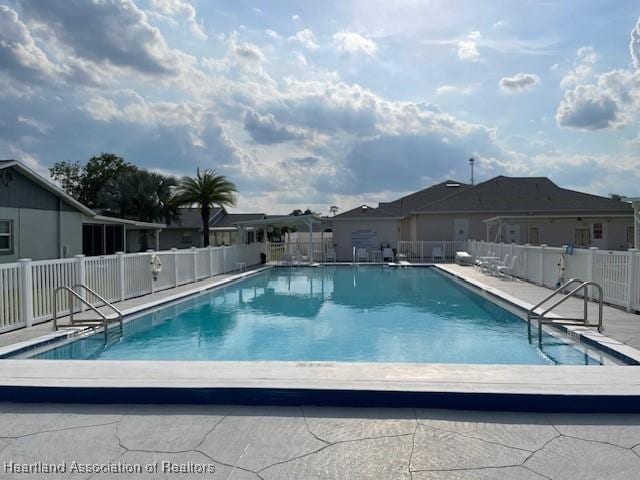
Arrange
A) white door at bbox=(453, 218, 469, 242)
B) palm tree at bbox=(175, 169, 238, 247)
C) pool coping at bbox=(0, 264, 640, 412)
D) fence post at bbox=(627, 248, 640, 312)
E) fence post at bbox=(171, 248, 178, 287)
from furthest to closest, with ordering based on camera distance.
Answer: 1. palm tree at bbox=(175, 169, 238, 247)
2. white door at bbox=(453, 218, 469, 242)
3. fence post at bbox=(171, 248, 178, 287)
4. fence post at bbox=(627, 248, 640, 312)
5. pool coping at bbox=(0, 264, 640, 412)

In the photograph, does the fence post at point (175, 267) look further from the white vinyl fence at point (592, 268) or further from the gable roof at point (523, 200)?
the gable roof at point (523, 200)

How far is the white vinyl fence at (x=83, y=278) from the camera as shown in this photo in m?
7.38

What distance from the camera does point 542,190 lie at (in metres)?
28.6

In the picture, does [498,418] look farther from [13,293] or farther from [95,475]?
[13,293]

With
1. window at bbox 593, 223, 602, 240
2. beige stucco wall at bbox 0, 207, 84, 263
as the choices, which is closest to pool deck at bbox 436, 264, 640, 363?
window at bbox 593, 223, 602, 240

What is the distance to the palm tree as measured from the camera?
30531 mm

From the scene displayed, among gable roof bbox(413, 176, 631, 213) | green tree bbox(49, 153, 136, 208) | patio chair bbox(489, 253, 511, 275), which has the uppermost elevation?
green tree bbox(49, 153, 136, 208)

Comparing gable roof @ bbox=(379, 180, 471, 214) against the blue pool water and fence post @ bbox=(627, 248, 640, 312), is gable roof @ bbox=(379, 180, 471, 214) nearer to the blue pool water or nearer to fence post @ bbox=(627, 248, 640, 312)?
the blue pool water

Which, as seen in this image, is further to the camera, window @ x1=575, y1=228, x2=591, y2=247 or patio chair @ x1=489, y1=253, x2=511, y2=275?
window @ x1=575, y1=228, x2=591, y2=247

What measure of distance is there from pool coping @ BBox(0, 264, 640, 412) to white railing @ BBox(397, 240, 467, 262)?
2072 cm

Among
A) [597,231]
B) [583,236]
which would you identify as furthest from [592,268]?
[597,231]

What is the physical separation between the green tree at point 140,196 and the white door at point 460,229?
1802cm

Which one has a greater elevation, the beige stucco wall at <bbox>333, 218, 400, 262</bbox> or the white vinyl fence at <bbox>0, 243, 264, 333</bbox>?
the beige stucco wall at <bbox>333, 218, 400, 262</bbox>

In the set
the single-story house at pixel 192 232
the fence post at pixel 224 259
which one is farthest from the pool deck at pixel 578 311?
the single-story house at pixel 192 232
